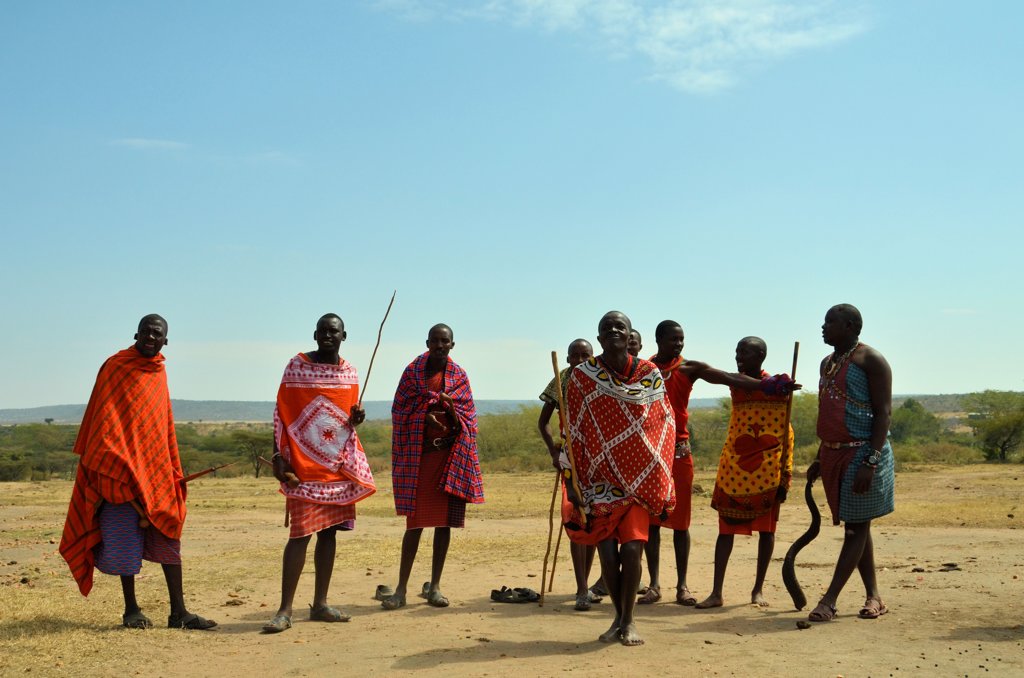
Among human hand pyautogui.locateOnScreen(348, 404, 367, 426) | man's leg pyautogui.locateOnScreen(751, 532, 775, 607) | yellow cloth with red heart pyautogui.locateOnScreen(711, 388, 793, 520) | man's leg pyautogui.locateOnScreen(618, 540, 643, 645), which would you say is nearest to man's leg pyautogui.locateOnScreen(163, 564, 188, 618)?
human hand pyautogui.locateOnScreen(348, 404, 367, 426)

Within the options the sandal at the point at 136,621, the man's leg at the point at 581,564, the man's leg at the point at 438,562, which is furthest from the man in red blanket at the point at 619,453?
the sandal at the point at 136,621

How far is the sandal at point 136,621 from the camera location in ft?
23.9

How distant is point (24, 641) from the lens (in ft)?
22.1

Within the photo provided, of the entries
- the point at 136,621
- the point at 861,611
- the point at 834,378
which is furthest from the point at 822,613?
the point at 136,621

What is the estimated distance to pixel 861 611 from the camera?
7.38 meters

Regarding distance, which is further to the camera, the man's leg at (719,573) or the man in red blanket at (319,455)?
the man's leg at (719,573)

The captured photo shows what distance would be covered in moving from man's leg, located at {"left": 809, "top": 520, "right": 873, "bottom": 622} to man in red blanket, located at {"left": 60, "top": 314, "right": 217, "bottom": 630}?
4.22 m

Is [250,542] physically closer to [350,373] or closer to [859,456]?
[350,373]

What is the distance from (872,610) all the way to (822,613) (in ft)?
1.30

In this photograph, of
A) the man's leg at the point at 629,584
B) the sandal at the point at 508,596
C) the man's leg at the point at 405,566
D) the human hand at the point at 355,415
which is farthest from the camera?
the sandal at the point at 508,596

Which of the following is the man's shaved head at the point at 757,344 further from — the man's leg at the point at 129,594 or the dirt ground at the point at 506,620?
the man's leg at the point at 129,594

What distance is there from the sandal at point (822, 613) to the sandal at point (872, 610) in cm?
23

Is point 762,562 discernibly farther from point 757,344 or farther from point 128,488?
point 128,488

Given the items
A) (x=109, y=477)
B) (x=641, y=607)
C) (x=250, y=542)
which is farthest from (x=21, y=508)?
(x=641, y=607)
